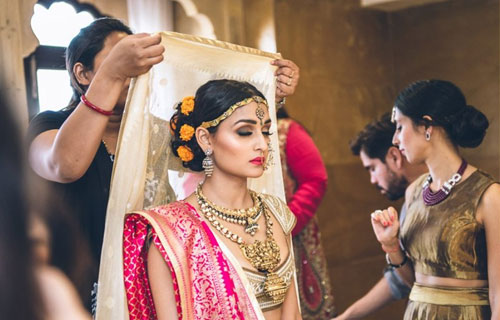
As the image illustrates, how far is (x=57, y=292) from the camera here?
0.62 metres

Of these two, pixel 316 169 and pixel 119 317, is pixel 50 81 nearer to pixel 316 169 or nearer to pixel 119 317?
pixel 316 169

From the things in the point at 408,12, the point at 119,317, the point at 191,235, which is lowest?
the point at 119,317

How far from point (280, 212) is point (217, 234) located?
259 mm

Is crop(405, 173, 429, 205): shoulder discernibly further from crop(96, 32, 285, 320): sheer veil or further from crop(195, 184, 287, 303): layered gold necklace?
crop(195, 184, 287, 303): layered gold necklace

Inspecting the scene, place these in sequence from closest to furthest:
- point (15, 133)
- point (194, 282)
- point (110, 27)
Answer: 1. point (15, 133)
2. point (194, 282)
3. point (110, 27)

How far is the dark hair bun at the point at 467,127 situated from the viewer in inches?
105

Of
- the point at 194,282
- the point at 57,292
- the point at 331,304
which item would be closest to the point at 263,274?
the point at 194,282

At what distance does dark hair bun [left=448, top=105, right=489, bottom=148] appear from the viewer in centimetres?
267

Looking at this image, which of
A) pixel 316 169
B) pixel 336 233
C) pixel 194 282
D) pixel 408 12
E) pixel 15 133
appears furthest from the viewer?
pixel 408 12

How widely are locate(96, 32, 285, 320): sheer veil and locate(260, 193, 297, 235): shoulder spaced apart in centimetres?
20

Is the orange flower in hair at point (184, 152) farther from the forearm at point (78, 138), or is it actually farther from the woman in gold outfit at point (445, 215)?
the woman in gold outfit at point (445, 215)

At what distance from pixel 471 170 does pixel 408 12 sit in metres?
3.43

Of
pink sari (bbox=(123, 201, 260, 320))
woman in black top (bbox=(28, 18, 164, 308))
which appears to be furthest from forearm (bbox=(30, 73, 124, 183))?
pink sari (bbox=(123, 201, 260, 320))

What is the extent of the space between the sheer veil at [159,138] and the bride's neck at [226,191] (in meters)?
0.17
